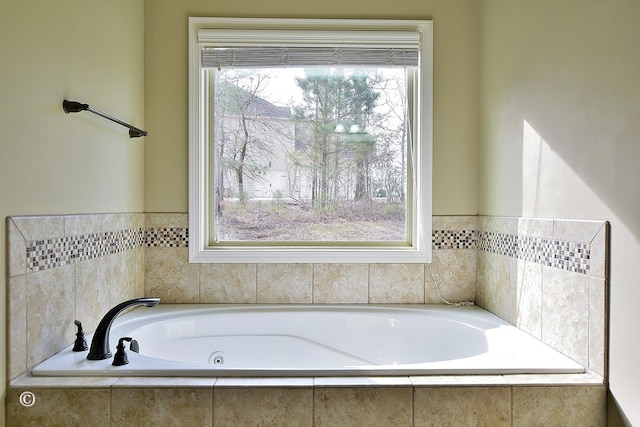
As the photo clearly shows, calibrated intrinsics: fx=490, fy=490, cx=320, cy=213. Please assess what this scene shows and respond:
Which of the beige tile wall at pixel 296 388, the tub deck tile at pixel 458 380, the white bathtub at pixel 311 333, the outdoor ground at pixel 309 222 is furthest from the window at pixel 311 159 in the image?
the tub deck tile at pixel 458 380

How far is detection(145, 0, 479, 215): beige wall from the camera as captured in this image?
267 centimetres

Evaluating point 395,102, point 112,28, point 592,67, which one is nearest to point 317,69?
point 395,102

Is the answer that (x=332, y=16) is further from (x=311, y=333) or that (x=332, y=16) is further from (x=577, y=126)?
(x=311, y=333)

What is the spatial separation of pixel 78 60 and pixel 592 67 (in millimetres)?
1928

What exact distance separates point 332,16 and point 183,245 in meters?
1.50

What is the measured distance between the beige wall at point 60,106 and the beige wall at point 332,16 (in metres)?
0.09

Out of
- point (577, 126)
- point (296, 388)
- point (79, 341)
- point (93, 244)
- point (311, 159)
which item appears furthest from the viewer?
point (311, 159)

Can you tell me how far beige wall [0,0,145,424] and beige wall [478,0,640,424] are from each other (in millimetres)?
1873

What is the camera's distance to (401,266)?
8.93 feet

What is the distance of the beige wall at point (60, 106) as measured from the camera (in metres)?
1.57

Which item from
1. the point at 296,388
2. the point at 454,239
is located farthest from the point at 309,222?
the point at 296,388

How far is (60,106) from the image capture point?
1.85 metres

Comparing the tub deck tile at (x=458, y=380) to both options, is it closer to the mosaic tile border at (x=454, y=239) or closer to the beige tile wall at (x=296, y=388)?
the beige tile wall at (x=296, y=388)

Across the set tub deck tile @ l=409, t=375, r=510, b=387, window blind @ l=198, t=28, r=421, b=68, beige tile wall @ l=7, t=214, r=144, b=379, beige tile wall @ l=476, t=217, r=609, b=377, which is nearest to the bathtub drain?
beige tile wall @ l=7, t=214, r=144, b=379
